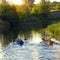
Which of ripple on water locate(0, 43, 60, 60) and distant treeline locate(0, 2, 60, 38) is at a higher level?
ripple on water locate(0, 43, 60, 60)

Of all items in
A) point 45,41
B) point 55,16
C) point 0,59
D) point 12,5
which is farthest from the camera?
point 55,16

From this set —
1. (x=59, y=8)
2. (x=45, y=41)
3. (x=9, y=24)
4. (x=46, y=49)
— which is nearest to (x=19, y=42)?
(x=45, y=41)

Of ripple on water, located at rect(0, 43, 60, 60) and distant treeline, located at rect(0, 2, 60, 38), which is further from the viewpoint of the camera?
distant treeline, located at rect(0, 2, 60, 38)

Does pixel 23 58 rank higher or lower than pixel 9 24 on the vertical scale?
higher

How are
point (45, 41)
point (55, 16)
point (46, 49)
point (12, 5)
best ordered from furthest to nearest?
1. point (55, 16)
2. point (12, 5)
3. point (45, 41)
4. point (46, 49)

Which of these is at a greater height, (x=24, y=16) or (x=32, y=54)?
(x=32, y=54)

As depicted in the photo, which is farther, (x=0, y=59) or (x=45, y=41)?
(x=45, y=41)

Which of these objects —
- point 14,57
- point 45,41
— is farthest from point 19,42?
point 14,57

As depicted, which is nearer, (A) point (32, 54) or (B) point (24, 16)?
(A) point (32, 54)

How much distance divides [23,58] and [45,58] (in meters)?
1.17

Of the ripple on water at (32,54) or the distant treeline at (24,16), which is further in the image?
the distant treeline at (24,16)

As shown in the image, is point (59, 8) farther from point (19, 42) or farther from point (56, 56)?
point (56, 56)

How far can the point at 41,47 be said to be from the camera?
877 inches

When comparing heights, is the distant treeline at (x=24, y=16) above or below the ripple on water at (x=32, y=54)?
below
